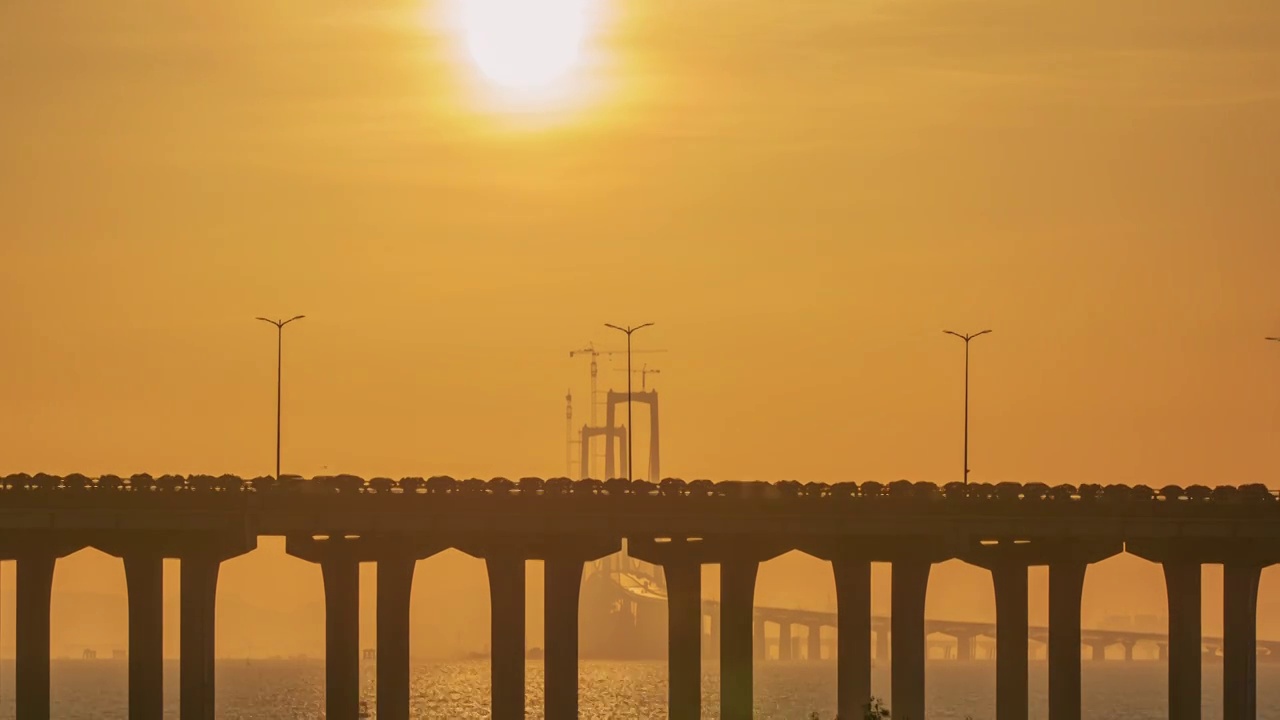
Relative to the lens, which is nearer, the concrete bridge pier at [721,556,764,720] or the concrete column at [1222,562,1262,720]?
the concrete bridge pier at [721,556,764,720]

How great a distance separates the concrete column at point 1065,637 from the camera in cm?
15262

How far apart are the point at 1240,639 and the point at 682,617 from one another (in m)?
33.0

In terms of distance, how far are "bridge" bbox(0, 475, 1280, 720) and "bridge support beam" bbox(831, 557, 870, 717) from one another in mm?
150

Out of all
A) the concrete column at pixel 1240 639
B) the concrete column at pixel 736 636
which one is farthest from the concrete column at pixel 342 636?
the concrete column at pixel 1240 639

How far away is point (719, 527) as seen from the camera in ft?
487

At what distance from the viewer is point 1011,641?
502ft

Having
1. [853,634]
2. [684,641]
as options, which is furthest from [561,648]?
[853,634]

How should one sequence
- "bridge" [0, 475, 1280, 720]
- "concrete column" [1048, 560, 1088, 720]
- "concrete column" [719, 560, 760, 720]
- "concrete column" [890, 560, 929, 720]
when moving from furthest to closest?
"concrete column" [1048, 560, 1088, 720] < "concrete column" [719, 560, 760, 720] < "bridge" [0, 475, 1280, 720] < "concrete column" [890, 560, 929, 720]

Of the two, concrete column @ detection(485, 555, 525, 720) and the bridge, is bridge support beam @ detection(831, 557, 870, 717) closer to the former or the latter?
the bridge

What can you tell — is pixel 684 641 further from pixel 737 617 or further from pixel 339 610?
pixel 339 610

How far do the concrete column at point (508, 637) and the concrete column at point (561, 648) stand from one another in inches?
60.6

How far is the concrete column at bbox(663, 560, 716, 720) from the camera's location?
497ft

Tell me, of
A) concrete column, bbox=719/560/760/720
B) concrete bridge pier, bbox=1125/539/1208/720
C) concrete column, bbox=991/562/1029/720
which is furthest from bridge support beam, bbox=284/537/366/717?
concrete bridge pier, bbox=1125/539/1208/720

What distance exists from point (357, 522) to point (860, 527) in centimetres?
2862
